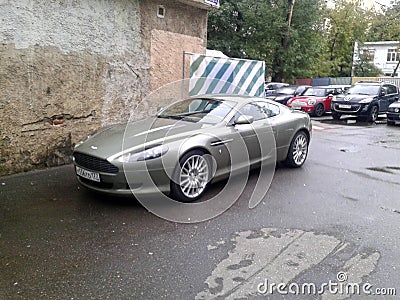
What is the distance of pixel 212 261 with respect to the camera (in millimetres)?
3232

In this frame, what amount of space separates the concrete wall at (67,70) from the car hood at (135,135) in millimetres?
1542

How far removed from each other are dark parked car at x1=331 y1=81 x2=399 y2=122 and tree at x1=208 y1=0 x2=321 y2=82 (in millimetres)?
10621

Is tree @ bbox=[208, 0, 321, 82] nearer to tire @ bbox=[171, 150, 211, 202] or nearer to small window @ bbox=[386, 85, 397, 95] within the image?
small window @ bbox=[386, 85, 397, 95]

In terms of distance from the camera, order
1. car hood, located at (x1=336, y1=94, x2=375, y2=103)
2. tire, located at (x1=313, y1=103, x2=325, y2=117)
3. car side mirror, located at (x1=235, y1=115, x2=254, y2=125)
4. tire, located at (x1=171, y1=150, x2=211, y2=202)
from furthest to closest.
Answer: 1. tire, located at (x1=313, y1=103, x2=325, y2=117)
2. car hood, located at (x1=336, y1=94, x2=375, y2=103)
3. car side mirror, located at (x1=235, y1=115, x2=254, y2=125)
4. tire, located at (x1=171, y1=150, x2=211, y2=202)

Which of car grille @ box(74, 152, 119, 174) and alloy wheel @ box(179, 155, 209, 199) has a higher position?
car grille @ box(74, 152, 119, 174)

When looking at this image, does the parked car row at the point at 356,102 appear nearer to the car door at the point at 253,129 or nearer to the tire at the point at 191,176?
the car door at the point at 253,129

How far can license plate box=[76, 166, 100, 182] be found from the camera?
14.1ft

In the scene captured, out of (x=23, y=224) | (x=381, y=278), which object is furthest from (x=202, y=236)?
(x=23, y=224)

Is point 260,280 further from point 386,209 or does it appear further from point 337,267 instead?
point 386,209

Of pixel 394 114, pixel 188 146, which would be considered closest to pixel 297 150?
pixel 188 146

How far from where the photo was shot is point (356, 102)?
14.6 m

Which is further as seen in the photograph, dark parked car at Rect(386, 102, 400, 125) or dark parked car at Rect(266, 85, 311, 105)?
dark parked car at Rect(266, 85, 311, 105)

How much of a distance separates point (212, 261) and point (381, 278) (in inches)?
56.7

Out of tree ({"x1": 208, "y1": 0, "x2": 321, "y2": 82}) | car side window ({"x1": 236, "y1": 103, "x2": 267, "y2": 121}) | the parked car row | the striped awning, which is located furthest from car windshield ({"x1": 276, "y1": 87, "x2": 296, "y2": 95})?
car side window ({"x1": 236, "y1": 103, "x2": 267, "y2": 121})
